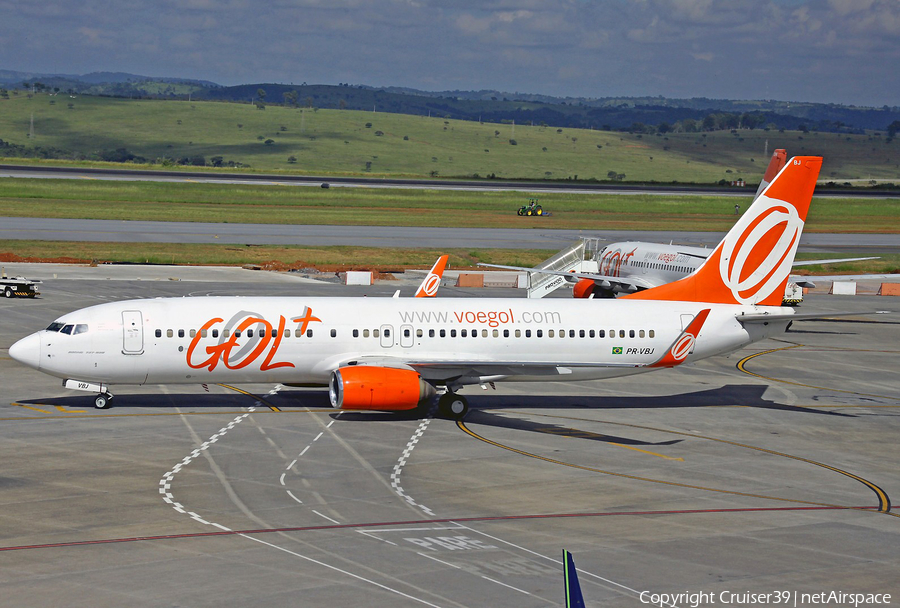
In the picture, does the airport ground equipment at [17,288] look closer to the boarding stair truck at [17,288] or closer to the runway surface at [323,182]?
the boarding stair truck at [17,288]

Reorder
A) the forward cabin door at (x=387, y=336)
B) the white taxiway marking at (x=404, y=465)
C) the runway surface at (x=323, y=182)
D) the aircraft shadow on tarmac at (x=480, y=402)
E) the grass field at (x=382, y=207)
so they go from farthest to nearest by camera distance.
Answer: the runway surface at (x=323, y=182) < the grass field at (x=382, y=207) < the aircraft shadow on tarmac at (x=480, y=402) < the forward cabin door at (x=387, y=336) < the white taxiway marking at (x=404, y=465)

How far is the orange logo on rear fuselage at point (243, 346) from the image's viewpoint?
117ft

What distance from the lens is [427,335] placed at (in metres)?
37.5

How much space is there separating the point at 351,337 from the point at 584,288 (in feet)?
122

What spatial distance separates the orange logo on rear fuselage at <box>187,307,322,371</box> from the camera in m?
35.7

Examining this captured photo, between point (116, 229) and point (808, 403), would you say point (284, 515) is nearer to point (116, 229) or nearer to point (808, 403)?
point (808, 403)

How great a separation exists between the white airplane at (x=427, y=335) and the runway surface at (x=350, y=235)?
60.1m

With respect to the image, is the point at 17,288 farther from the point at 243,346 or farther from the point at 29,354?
the point at 243,346

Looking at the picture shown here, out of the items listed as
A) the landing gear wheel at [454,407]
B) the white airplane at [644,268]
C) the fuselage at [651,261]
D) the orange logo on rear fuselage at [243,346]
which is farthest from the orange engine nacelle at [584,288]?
the orange logo on rear fuselage at [243,346]

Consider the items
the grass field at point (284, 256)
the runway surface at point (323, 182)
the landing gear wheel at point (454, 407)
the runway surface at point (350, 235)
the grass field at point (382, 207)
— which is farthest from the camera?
the runway surface at point (323, 182)

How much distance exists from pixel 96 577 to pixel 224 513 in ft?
16.4

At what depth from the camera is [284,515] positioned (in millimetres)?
25547

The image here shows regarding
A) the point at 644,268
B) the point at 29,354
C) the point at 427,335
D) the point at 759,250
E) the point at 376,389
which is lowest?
the point at 376,389

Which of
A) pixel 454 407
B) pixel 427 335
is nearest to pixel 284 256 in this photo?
pixel 427 335
